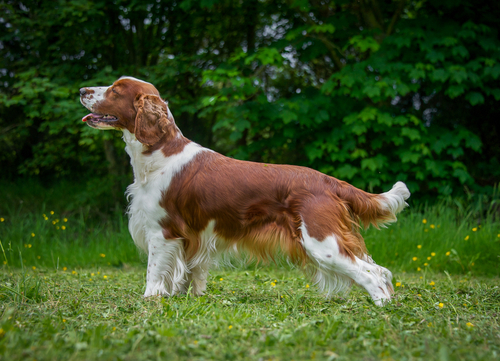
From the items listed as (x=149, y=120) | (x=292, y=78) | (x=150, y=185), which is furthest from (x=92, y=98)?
(x=292, y=78)

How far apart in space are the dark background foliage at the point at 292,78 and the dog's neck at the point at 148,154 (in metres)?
2.52

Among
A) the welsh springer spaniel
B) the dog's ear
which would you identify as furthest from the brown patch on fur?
the dog's ear

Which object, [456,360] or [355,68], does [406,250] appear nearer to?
[355,68]

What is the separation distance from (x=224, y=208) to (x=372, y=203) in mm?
1059

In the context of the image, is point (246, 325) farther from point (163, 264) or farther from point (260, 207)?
point (163, 264)

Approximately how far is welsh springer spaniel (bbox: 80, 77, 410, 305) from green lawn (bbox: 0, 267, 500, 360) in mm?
263

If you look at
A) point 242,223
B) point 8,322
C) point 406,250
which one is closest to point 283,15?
point 406,250

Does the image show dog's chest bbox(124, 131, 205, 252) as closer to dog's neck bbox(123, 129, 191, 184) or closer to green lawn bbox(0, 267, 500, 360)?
dog's neck bbox(123, 129, 191, 184)

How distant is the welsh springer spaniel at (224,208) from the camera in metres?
3.09

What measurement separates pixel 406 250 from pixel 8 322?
14.2 feet

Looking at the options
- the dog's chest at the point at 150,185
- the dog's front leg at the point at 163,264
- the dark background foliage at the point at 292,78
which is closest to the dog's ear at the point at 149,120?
the dog's chest at the point at 150,185

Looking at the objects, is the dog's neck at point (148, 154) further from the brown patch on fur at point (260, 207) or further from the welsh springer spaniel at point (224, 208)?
the brown patch on fur at point (260, 207)

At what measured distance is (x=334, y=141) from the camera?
252 inches

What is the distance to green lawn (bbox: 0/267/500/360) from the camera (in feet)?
6.66
